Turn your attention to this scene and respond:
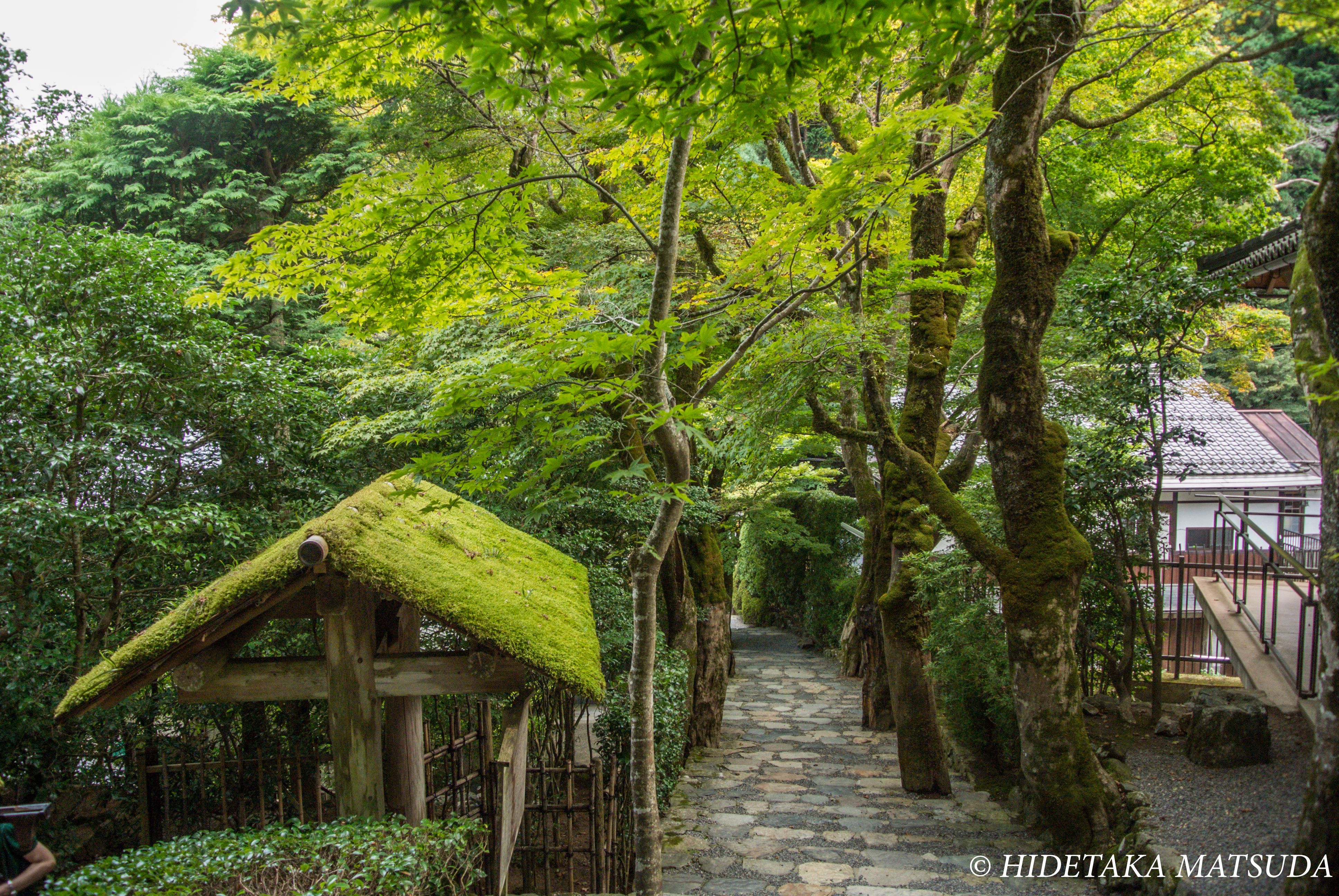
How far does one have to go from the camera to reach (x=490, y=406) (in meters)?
7.80

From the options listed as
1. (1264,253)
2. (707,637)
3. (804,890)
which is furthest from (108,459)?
(1264,253)

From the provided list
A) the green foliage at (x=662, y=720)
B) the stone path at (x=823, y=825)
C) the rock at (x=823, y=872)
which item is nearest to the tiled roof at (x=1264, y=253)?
the stone path at (x=823, y=825)

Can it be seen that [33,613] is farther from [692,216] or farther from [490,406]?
[692,216]

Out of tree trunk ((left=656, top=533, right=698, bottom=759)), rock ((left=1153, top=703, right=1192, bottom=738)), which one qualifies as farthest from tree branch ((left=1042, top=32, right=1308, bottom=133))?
tree trunk ((left=656, top=533, right=698, bottom=759))

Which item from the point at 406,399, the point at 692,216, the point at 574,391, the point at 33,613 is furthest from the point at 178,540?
the point at 692,216

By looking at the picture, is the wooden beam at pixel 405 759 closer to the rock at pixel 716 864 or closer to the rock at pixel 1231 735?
the rock at pixel 716 864

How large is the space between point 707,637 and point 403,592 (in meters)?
6.78

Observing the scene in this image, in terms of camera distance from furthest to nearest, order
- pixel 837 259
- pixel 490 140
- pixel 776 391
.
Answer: pixel 490 140, pixel 776 391, pixel 837 259

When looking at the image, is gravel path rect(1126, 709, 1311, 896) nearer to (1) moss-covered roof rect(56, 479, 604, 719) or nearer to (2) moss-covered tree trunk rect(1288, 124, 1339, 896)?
(2) moss-covered tree trunk rect(1288, 124, 1339, 896)

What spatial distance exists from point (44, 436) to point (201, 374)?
4.27 ft

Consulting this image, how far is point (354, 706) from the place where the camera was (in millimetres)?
4246

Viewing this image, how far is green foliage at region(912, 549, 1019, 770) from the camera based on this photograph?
6949 millimetres

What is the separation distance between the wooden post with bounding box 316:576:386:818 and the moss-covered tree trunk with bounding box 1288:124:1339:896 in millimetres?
4652

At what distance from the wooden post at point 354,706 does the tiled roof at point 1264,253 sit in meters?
7.38
